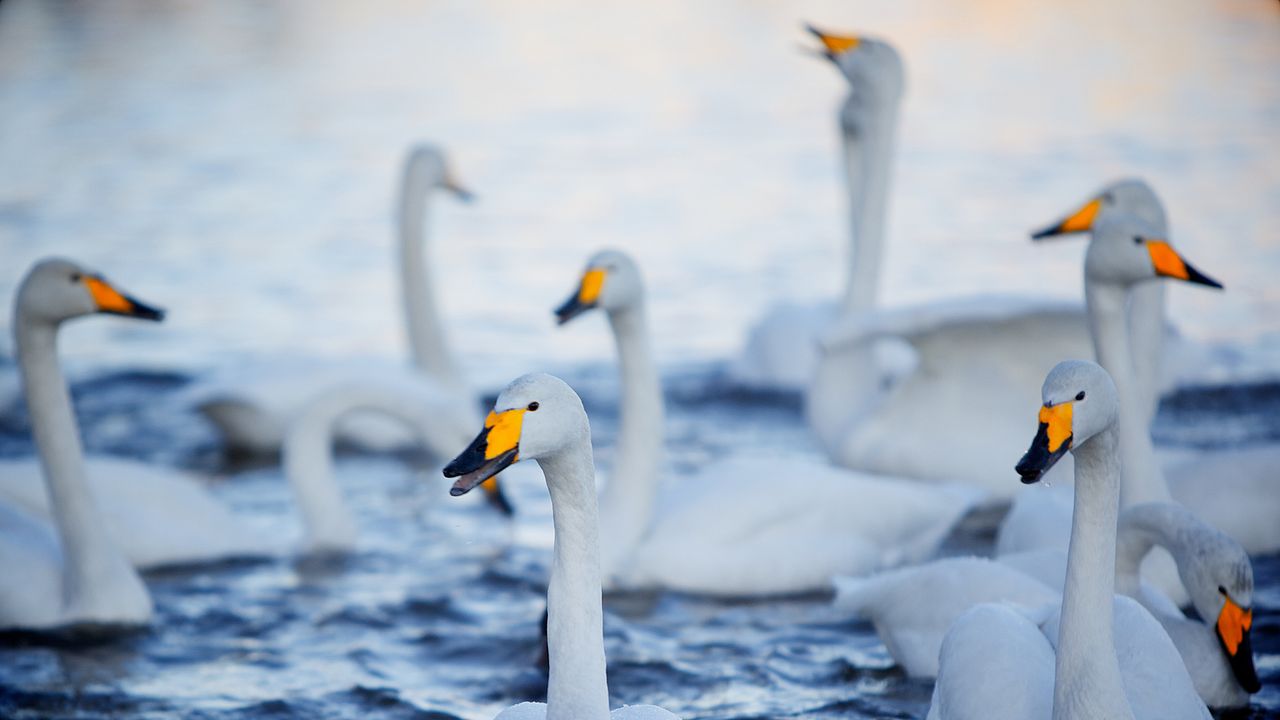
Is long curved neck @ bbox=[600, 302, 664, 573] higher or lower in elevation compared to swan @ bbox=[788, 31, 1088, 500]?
lower

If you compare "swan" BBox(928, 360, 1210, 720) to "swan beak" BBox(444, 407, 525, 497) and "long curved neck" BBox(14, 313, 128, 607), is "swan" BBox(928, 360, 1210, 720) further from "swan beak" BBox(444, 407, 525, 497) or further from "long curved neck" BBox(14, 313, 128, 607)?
"long curved neck" BBox(14, 313, 128, 607)

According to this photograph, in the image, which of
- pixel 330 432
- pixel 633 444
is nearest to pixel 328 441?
pixel 330 432

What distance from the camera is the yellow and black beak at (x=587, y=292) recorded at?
7117 millimetres

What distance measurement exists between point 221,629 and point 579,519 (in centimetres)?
323

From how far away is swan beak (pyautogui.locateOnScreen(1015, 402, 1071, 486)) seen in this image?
423 centimetres

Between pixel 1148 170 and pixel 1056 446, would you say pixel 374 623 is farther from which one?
pixel 1148 170

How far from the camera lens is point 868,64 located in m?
9.02

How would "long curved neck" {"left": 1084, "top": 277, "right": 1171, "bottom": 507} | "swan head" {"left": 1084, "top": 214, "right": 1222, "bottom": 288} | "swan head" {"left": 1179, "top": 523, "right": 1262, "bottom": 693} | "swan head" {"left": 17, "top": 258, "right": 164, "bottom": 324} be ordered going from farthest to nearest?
"swan head" {"left": 17, "top": 258, "right": 164, "bottom": 324}, "long curved neck" {"left": 1084, "top": 277, "right": 1171, "bottom": 507}, "swan head" {"left": 1084, "top": 214, "right": 1222, "bottom": 288}, "swan head" {"left": 1179, "top": 523, "right": 1262, "bottom": 693}

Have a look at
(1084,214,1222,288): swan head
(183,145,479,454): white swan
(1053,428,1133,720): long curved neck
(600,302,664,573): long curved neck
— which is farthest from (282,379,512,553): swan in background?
(1053,428,1133,720): long curved neck

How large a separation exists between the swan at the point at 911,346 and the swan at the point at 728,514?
1.99 ft

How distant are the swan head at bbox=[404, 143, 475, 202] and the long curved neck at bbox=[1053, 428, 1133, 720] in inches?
269

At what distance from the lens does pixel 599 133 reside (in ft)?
64.1

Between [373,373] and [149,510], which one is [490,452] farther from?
[373,373]

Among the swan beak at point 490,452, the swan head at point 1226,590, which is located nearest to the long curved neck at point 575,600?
the swan beak at point 490,452
